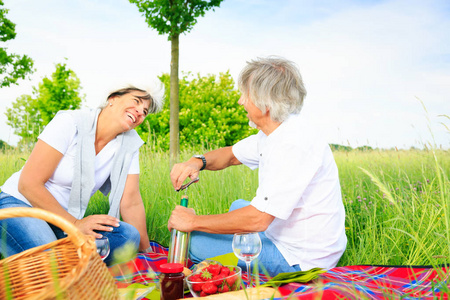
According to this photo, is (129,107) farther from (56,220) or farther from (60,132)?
(56,220)

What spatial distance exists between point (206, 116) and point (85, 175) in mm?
13158

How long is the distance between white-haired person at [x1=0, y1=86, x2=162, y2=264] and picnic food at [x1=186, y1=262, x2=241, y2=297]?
0.79m

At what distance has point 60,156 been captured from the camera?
283 cm

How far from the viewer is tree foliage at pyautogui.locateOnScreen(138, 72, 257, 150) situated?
15.3 metres

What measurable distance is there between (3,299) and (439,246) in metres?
2.71

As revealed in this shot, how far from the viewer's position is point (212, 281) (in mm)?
2053

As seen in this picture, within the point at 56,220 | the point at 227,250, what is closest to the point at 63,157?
the point at 227,250

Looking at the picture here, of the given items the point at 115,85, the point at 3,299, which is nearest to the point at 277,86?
the point at 115,85

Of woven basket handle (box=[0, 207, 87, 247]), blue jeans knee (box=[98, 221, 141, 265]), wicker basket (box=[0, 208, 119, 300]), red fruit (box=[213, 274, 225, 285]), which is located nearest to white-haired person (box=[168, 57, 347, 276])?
red fruit (box=[213, 274, 225, 285])

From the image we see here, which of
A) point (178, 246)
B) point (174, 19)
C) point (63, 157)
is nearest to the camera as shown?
point (178, 246)

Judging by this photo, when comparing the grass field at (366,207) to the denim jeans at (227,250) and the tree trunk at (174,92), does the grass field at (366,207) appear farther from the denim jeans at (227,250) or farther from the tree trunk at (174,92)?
the tree trunk at (174,92)

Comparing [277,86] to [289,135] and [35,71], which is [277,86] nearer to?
[289,135]

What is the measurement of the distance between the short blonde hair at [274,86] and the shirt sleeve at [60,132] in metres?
1.30

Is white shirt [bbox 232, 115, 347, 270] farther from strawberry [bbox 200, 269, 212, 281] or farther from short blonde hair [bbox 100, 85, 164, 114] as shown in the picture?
short blonde hair [bbox 100, 85, 164, 114]
